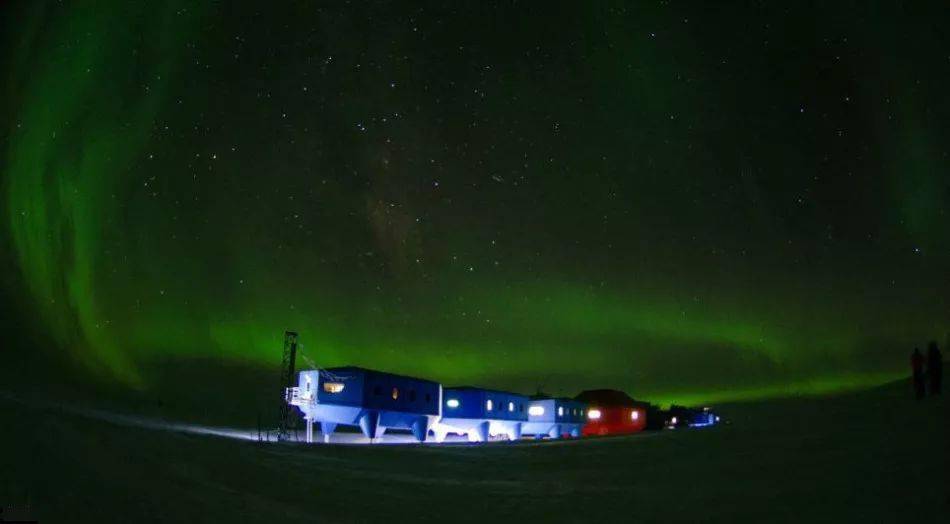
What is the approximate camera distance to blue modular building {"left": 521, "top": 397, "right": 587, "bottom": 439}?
56.0 m

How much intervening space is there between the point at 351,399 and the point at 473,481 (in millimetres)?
23370

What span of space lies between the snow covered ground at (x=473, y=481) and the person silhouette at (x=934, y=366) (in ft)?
1.73

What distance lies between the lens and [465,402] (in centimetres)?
4591

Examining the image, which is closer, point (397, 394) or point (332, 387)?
point (332, 387)

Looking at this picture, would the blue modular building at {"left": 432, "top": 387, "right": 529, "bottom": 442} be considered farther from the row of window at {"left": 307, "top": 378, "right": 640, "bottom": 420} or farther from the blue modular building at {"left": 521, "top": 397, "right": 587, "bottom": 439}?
the blue modular building at {"left": 521, "top": 397, "right": 587, "bottom": 439}

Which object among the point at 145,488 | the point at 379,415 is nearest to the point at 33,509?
the point at 145,488

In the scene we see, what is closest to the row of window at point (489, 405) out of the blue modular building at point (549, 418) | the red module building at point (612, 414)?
the blue modular building at point (549, 418)

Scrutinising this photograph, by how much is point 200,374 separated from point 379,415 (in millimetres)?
51335

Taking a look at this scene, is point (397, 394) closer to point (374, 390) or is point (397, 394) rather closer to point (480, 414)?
point (374, 390)

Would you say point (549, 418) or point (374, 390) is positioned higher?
point (374, 390)

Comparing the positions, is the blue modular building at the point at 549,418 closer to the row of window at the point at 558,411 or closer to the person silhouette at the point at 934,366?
the row of window at the point at 558,411

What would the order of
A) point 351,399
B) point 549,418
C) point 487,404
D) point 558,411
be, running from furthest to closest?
1. point 558,411
2. point 549,418
3. point 487,404
4. point 351,399

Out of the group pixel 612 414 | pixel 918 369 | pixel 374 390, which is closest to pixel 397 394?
pixel 374 390

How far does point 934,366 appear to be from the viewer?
50.0 feet
